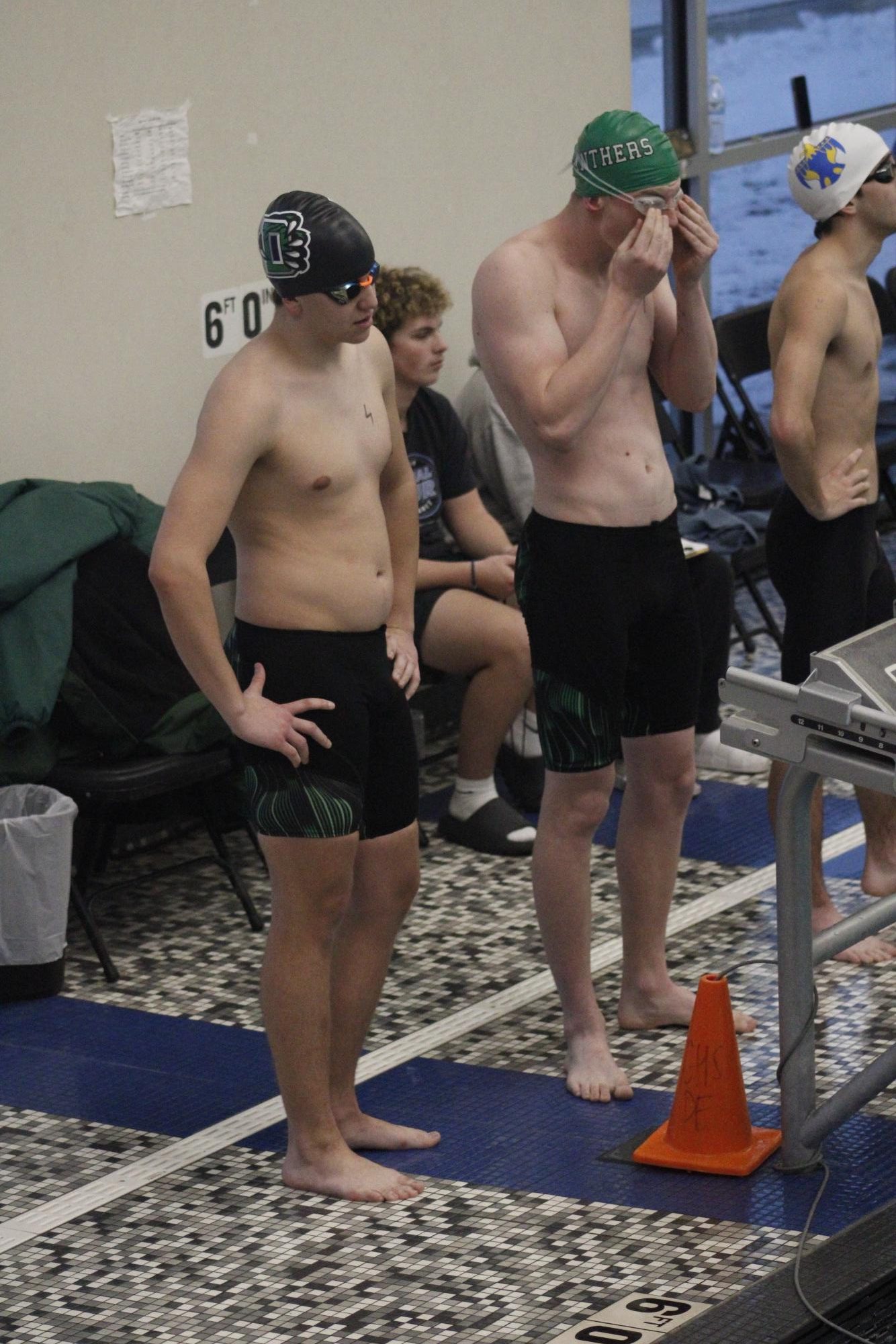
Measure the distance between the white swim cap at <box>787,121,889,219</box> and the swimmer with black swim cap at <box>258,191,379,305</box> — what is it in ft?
4.38

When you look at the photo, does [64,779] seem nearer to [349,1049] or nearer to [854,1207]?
[349,1049]

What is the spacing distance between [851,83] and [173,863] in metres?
7.32

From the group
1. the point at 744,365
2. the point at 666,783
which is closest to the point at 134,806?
the point at 666,783

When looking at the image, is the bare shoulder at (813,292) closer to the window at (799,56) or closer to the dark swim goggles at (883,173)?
the dark swim goggles at (883,173)

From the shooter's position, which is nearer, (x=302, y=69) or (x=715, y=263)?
(x=302, y=69)

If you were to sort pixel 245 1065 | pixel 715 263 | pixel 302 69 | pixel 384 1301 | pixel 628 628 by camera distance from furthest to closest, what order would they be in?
pixel 715 263 < pixel 302 69 < pixel 245 1065 < pixel 628 628 < pixel 384 1301

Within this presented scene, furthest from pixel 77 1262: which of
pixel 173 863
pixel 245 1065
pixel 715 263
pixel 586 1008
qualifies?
pixel 715 263

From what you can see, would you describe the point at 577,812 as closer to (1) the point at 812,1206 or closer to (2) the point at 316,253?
(1) the point at 812,1206

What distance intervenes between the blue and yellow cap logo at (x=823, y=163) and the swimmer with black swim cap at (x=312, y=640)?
1.21 meters

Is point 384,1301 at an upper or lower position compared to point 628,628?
lower

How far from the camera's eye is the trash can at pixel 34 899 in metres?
4.46

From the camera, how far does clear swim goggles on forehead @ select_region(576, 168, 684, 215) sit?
3.62 meters

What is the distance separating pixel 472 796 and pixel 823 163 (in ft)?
6.64

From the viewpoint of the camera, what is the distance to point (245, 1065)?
409 centimetres
